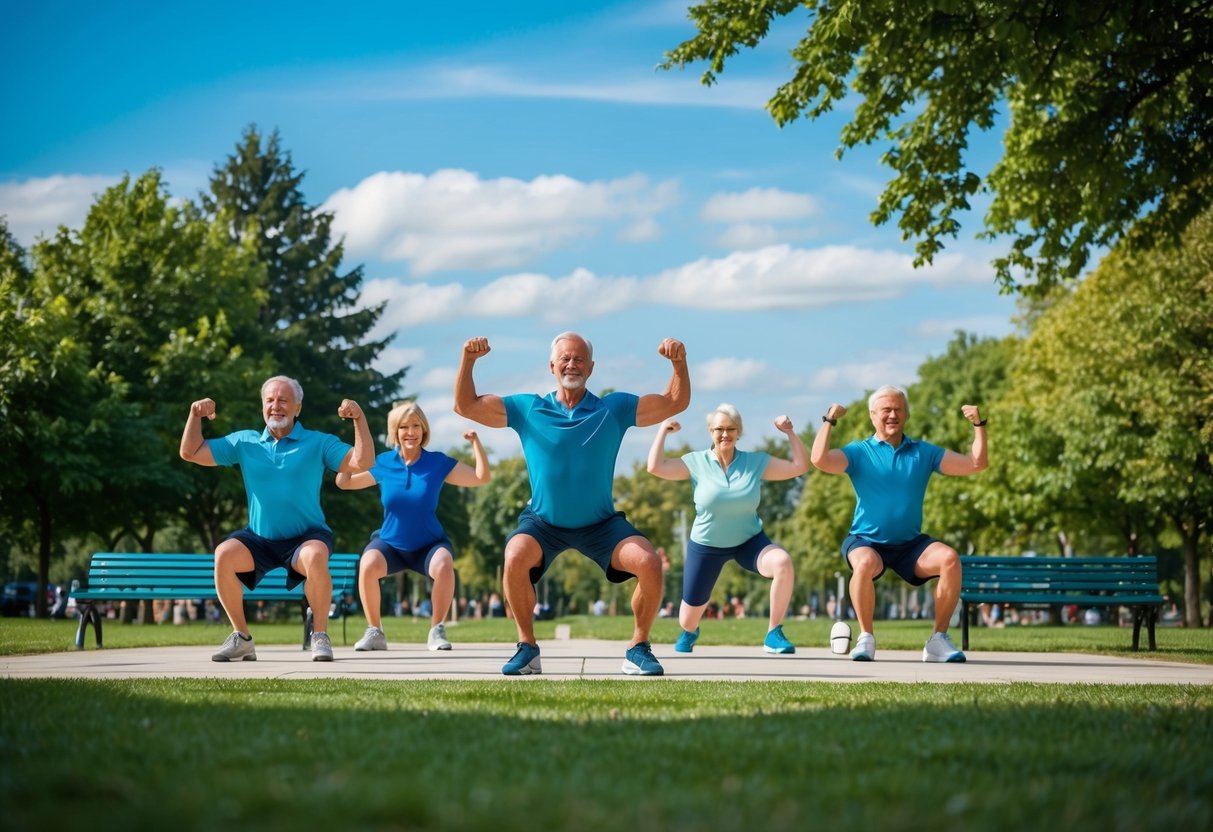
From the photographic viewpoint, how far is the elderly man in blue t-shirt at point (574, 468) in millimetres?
8492

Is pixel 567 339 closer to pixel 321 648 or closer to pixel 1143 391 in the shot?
pixel 321 648

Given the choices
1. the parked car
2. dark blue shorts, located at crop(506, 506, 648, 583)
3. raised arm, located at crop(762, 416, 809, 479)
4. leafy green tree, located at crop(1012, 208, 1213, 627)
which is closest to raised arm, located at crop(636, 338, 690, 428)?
dark blue shorts, located at crop(506, 506, 648, 583)

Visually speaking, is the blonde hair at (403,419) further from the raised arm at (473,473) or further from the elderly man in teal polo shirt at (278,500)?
the elderly man in teal polo shirt at (278,500)

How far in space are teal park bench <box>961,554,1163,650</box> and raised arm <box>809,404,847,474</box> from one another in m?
3.07

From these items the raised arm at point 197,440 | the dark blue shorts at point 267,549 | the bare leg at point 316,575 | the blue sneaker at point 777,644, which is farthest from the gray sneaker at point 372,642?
the blue sneaker at point 777,644

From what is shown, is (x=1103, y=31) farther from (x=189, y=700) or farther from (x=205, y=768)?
(x=205, y=768)

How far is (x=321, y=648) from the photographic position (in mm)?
10195

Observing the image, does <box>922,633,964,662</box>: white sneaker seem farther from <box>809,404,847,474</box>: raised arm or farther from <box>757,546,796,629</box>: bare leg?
<box>809,404,847,474</box>: raised arm

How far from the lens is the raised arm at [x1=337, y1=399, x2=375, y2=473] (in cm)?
981

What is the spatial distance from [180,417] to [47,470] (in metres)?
4.51

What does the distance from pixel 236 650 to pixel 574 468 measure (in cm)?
365

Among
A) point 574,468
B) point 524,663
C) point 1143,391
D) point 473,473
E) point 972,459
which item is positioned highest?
point 1143,391

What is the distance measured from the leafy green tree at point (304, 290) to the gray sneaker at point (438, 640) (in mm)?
31908

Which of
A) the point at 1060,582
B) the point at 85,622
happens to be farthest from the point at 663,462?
the point at 85,622
